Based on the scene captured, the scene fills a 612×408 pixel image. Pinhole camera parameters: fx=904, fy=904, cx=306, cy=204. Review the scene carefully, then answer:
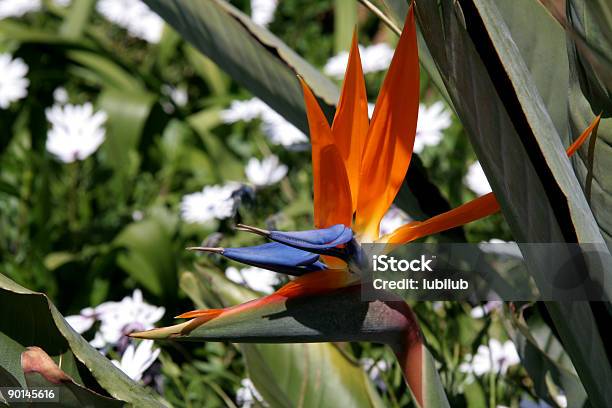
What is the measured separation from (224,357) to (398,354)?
2.65 feet

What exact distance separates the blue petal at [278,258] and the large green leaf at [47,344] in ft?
0.51

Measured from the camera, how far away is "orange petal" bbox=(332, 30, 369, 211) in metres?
0.55

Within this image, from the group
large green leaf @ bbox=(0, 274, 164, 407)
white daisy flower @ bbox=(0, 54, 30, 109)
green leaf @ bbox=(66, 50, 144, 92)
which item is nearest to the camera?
large green leaf @ bbox=(0, 274, 164, 407)

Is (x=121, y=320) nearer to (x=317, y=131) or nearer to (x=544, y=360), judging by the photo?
(x=544, y=360)

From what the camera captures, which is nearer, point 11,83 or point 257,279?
point 257,279

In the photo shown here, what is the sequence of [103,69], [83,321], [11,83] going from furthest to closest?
[103,69] < [11,83] < [83,321]

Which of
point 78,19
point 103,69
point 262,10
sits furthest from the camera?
point 262,10

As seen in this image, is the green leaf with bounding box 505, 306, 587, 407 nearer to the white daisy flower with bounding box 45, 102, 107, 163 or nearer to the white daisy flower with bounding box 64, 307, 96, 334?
the white daisy flower with bounding box 64, 307, 96, 334

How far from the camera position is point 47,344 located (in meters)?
0.65

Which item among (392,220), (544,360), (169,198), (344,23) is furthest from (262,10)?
(544,360)

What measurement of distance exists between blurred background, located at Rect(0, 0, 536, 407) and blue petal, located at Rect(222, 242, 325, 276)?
1.12 feet

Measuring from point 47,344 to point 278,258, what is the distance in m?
0.23

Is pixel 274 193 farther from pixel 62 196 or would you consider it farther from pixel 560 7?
pixel 560 7

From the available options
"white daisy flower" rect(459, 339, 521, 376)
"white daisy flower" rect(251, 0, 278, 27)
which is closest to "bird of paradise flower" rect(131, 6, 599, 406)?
"white daisy flower" rect(459, 339, 521, 376)
